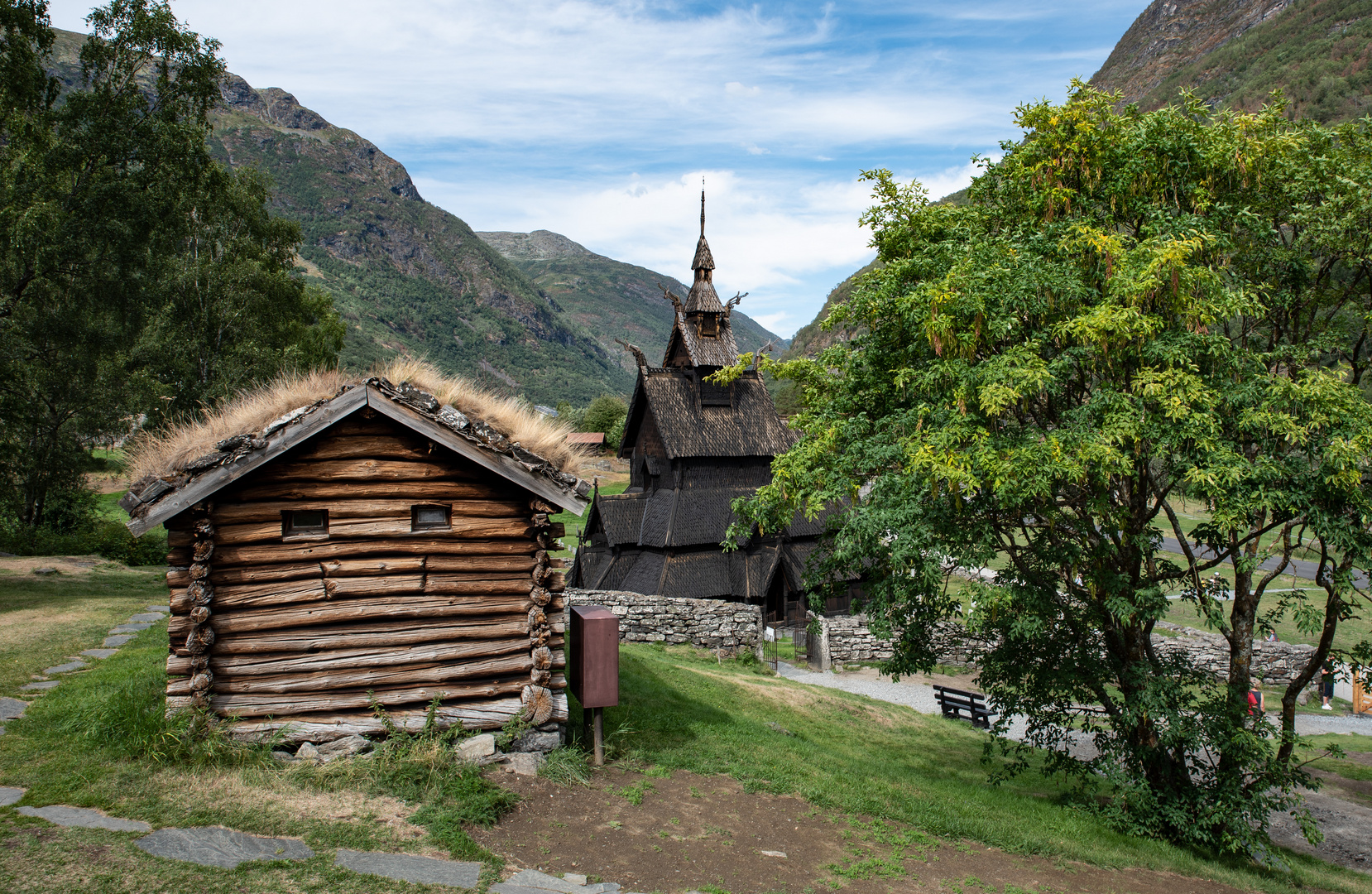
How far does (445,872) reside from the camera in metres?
6.81

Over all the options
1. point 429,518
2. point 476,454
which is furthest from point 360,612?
point 476,454

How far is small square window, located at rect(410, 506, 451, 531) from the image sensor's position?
9398mm

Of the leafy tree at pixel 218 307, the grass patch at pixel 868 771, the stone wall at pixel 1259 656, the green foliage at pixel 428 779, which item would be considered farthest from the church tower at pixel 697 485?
the green foliage at pixel 428 779

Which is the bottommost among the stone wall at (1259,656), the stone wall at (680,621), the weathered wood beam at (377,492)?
the stone wall at (1259,656)

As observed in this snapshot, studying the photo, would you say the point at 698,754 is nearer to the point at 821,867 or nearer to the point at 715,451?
the point at 821,867

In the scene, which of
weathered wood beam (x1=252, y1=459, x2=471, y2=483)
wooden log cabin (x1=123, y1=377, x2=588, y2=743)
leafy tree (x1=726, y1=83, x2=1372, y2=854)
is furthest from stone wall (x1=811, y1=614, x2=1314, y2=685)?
weathered wood beam (x1=252, y1=459, x2=471, y2=483)

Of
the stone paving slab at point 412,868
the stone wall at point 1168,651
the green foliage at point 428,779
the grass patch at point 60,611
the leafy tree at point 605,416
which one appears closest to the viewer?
the stone paving slab at point 412,868

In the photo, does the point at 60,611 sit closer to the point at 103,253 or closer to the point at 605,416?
the point at 103,253

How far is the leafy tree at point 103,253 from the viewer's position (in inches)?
778

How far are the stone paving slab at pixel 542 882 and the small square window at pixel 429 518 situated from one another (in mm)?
3997

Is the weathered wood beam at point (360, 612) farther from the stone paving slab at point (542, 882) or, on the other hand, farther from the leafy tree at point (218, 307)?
the leafy tree at point (218, 307)

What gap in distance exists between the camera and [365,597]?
29.9ft

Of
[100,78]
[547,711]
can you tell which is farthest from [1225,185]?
[100,78]

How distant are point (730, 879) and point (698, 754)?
348 centimetres
